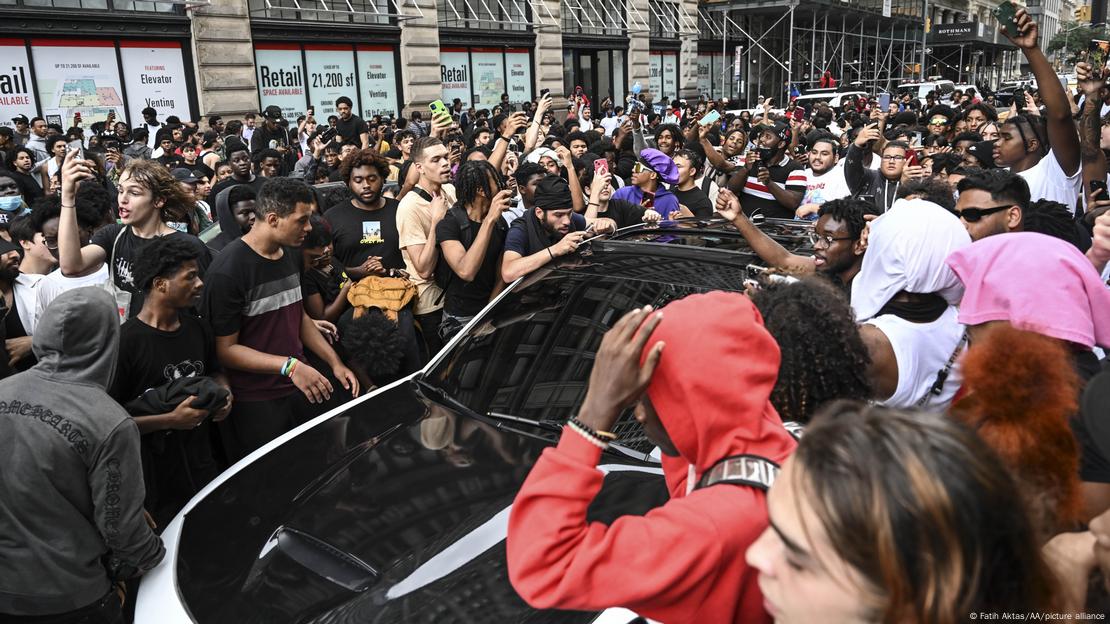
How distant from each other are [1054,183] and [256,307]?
457 centimetres

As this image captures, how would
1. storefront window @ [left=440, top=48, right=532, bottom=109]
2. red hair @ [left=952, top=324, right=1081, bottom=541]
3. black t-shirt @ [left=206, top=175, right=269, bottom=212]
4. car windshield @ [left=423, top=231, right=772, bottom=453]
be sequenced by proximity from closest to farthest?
red hair @ [left=952, top=324, right=1081, bottom=541], car windshield @ [left=423, top=231, right=772, bottom=453], black t-shirt @ [left=206, top=175, right=269, bottom=212], storefront window @ [left=440, top=48, right=532, bottom=109]

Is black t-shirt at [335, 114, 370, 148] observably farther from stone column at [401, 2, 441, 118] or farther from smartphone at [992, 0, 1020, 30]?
smartphone at [992, 0, 1020, 30]

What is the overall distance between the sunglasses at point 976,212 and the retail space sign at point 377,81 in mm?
17409

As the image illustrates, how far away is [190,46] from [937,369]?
16224 mm

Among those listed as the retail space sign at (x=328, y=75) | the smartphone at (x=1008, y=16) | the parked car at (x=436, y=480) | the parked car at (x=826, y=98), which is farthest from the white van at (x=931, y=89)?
the parked car at (x=436, y=480)

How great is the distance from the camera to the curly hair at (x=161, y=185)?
13.3 ft

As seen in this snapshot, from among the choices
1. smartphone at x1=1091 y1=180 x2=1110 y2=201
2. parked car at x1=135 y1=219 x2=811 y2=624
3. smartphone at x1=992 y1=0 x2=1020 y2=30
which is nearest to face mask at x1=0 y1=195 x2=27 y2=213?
parked car at x1=135 y1=219 x2=811 y2=624

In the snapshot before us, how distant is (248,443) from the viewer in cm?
386

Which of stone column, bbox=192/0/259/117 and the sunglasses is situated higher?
stone column, bbox=192/0/259/117

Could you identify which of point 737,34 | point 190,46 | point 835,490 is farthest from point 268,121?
point 737,34

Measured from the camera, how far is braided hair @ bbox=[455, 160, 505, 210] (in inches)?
176

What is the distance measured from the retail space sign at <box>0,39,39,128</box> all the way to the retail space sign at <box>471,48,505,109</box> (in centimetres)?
1092

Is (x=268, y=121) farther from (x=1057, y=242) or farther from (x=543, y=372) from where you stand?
(x=1057, y=242)

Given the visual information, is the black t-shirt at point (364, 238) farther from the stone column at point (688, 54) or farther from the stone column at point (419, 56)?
the stone column at point (688, 54)
